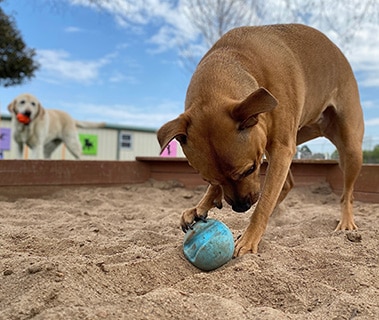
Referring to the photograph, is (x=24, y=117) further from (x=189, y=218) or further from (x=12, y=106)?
(x=189, y=218)

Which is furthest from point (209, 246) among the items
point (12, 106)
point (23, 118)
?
point (12, 106)

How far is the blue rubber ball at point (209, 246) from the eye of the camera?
2166mm

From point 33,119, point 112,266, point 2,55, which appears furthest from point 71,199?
point 2,55

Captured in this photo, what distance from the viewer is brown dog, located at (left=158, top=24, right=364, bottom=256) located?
238 centimetres

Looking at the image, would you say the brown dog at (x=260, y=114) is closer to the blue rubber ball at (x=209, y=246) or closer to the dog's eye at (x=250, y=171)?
the dog's eye at (x=250, y=171)

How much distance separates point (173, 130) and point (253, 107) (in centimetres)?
44

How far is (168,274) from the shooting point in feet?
6.73

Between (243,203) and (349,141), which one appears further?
(349,141)

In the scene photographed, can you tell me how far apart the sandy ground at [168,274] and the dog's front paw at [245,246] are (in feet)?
0.22

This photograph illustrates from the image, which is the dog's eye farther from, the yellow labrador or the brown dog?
the yellow labrador

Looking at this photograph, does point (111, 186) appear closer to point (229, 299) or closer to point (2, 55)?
point (229, 299)

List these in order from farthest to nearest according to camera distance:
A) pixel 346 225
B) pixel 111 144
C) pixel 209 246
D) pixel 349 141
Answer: pixel 111 144 < pixel 349 141 < pixel 346 225 < pixel 209 246

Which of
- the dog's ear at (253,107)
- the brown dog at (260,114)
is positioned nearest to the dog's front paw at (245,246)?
the brown dog at (260,114)

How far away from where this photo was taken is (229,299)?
67.9 inches
